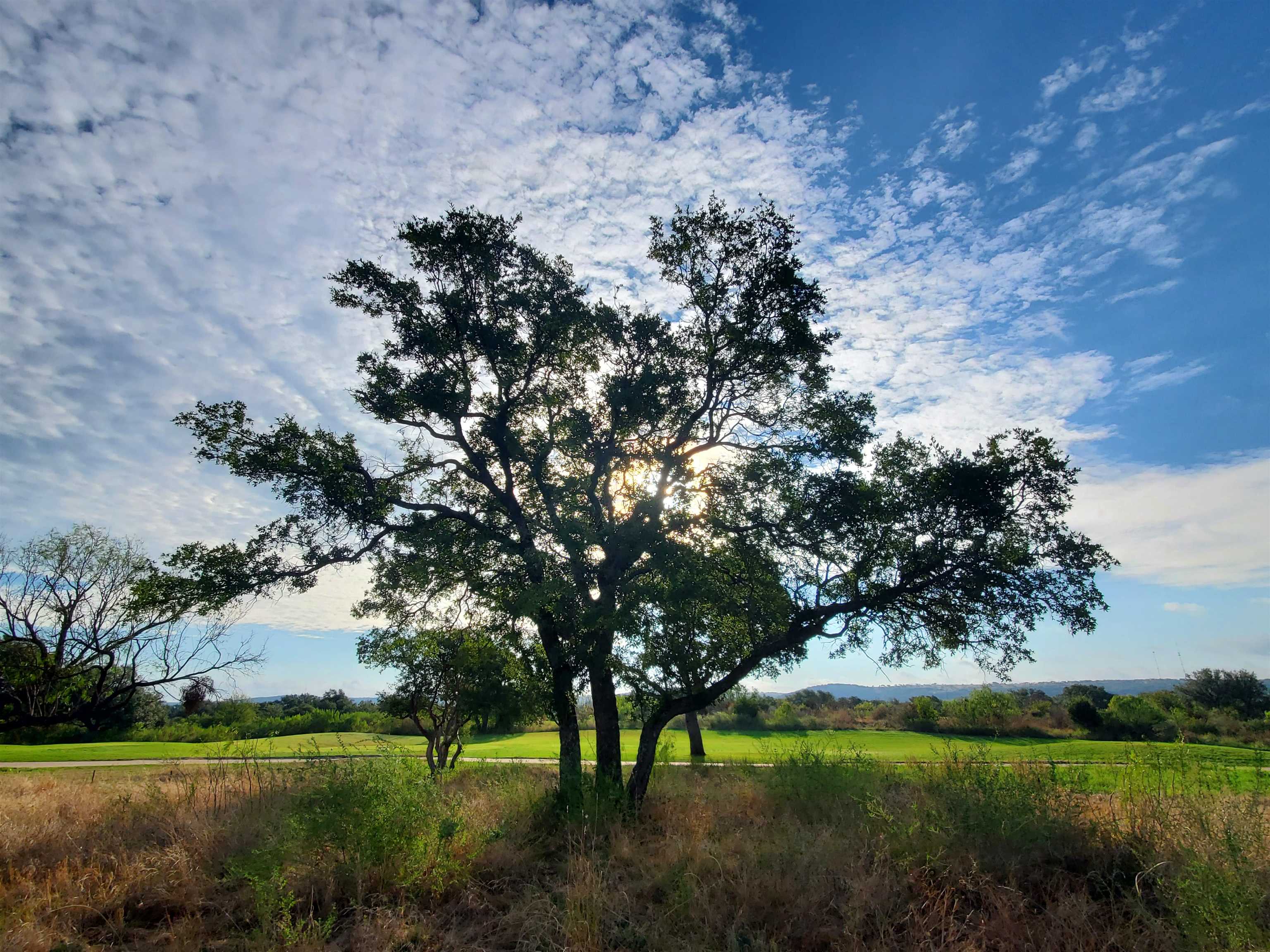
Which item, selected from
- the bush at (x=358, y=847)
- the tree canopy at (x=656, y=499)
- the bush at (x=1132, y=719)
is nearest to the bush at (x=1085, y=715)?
the bush at (x=1132, y=719)

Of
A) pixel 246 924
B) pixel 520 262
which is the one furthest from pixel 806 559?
pixel 246 924

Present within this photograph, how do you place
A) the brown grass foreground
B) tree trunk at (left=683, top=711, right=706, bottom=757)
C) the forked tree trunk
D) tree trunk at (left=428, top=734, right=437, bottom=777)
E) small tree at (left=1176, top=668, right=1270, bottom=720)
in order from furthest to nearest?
small tree at (left=1176, top=668, right=1270, bottom=720) < tree trunk at (left=683, top=711, right=706, bottom=757) < the forked tree trunk < tree trunk at (left=428, top=734, right=437, bottom=777) < the brown grass foreground

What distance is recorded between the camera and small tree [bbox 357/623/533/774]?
564 inches

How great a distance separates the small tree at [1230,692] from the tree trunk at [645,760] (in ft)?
133

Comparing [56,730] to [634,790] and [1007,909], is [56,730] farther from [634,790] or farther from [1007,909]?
[1007,909]

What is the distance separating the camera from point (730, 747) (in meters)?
27.5

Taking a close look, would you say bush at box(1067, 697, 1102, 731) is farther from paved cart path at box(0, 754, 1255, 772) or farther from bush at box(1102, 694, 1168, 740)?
paved cart path at box(0, 754, 1255, 772)

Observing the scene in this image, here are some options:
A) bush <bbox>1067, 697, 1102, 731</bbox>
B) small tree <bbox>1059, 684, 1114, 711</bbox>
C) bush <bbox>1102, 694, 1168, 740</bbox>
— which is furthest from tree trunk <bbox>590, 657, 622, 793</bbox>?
small tree <bbox>1059, 684, 1114, 711</bbox>

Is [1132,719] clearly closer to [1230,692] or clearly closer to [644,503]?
[1230,692]

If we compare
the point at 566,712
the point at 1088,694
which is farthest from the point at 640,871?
the point at 1088,694

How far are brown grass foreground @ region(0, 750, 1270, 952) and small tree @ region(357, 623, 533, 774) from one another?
16.9 ft

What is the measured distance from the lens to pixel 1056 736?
29.6 metres

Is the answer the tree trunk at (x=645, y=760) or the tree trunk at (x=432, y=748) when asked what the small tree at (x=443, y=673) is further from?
the tree trunk at (x=645, y=760)

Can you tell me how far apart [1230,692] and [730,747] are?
35405mm
